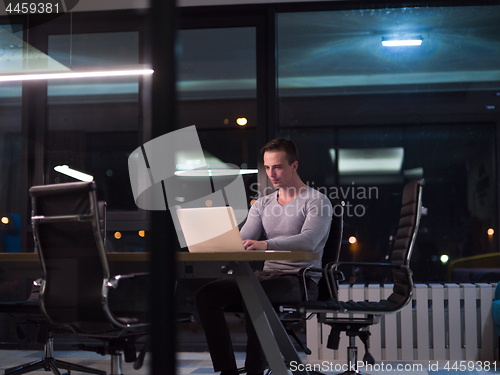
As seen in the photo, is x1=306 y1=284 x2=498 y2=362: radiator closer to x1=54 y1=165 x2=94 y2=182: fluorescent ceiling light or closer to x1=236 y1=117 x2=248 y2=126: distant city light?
x1=236 y1=117 x2=248 y2=126: distant city light

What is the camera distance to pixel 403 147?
3.96 meters

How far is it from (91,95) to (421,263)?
3.11 m

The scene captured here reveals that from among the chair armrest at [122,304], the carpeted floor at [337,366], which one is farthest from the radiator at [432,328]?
the chair armrest at [122,304]

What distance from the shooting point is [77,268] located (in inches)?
78.5

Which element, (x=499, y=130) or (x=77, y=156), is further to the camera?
(x=77, y=156)

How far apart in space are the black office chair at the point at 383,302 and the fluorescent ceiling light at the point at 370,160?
1487 millimetres

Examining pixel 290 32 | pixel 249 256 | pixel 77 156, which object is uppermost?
pixel 290 32

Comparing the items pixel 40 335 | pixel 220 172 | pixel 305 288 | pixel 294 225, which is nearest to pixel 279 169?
pixel 294 225

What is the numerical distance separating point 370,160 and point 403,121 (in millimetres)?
415

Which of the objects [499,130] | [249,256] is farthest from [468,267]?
[249,256]

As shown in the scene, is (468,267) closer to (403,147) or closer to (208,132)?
(403,147)

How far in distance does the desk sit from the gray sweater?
0.90 feet

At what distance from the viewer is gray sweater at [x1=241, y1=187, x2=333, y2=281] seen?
7.88ft

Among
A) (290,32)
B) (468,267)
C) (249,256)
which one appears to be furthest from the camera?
(290,32)
